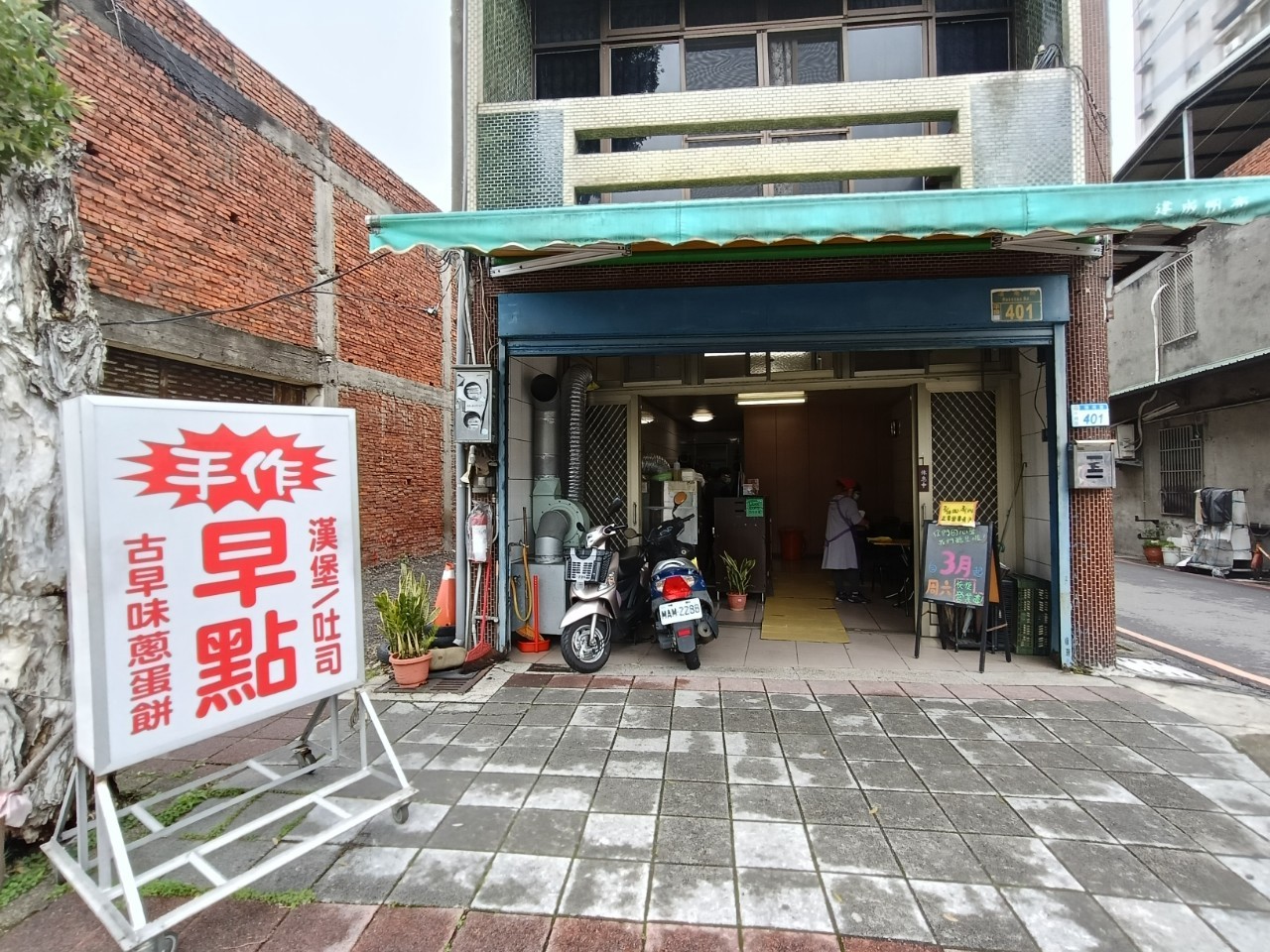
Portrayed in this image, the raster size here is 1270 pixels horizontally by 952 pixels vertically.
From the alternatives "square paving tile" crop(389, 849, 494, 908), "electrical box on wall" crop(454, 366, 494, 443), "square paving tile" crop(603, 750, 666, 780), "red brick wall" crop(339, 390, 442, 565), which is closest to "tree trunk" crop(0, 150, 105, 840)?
"square paving tile" crop(389, 849, 494, 908)

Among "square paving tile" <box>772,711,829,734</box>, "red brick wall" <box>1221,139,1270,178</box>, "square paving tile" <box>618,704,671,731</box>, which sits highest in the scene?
"red brick wall" <box>1221,139,1270,178</box>

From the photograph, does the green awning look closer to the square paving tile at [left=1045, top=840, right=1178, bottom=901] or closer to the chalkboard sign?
the chalkboard sign

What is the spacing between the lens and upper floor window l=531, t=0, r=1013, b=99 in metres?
6.15

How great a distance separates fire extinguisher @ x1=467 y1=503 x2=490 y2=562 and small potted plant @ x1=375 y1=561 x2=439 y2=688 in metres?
0.63

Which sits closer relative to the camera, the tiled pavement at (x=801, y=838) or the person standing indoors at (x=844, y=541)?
the tiled pavement at (x=801, y=838)

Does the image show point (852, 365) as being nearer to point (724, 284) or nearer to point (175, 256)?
point (724, 284)

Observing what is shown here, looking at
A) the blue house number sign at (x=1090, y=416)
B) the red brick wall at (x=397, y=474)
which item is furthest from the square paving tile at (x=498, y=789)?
the red brick wall at (x=397, y=474)

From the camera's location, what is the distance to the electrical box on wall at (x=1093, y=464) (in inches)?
199

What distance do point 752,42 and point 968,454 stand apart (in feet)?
16.7

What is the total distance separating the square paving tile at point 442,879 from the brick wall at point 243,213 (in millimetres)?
6727

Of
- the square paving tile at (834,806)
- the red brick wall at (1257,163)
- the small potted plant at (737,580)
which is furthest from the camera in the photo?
the red brick wall at (1257,163)

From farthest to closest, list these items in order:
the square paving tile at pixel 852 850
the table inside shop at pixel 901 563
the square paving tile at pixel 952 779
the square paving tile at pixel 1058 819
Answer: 1. the table inside shop at pixel 901 563
2. the square paving tile at pixel 952 779
3. the square paving tile at pixel 1058 819
4. the square paving tile at pixel 852 850

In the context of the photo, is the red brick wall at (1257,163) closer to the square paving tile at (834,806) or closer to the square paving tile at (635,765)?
the square paving tile at (834,806)

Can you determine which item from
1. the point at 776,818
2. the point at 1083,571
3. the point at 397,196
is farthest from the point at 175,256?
the point at 1083,571
